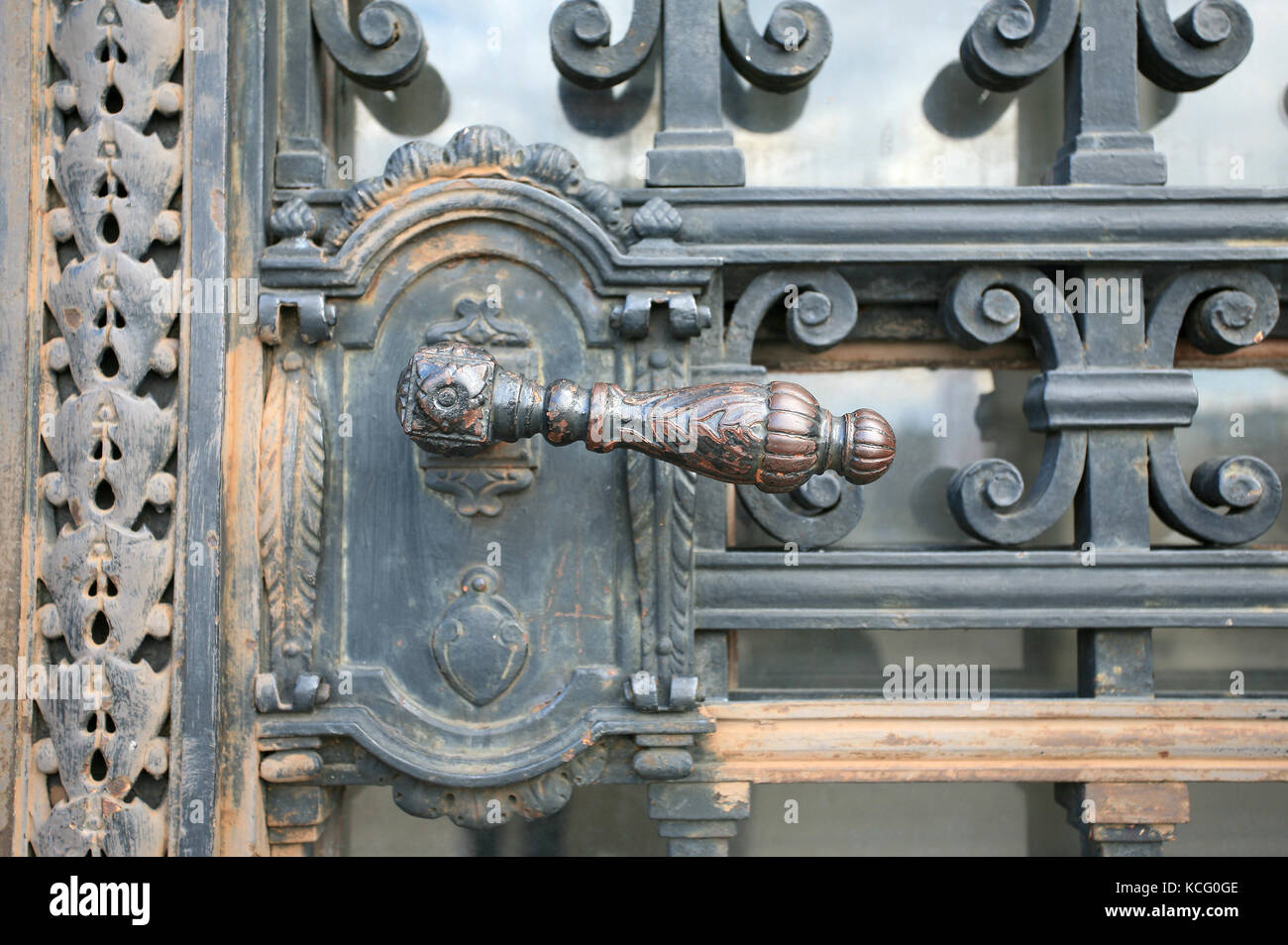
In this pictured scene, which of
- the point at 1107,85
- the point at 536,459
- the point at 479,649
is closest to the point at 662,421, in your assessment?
the point at 536,459

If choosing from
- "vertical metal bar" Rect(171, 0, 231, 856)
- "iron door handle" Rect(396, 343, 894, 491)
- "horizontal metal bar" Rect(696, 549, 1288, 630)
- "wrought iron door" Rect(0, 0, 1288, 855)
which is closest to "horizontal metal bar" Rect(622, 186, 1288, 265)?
"wrought iron door" Rect(0, 0, 1288, 855)

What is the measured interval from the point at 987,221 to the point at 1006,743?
71 cm

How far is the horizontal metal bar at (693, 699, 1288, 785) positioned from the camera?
3.86 ft

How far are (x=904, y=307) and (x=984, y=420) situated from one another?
23cm

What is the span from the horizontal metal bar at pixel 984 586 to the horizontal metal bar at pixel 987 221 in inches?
16.2

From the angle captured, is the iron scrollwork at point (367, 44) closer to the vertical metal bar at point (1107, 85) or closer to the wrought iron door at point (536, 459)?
the wrought iron door at point (536, 459)

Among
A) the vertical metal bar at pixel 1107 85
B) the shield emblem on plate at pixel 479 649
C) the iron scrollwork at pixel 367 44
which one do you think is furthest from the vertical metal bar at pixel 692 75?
the shield emblem on plate at pixel 479 649

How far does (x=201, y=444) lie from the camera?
111 centimetres

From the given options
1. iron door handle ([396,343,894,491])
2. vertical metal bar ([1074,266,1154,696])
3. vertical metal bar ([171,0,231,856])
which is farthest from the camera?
vertical metal bar ([1074,266,1154,696])

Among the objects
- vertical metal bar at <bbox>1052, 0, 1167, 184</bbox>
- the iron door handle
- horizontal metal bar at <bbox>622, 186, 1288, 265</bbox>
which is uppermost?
vertical metal bar at <bbox>1052, 0, 1167, 184</bbox>

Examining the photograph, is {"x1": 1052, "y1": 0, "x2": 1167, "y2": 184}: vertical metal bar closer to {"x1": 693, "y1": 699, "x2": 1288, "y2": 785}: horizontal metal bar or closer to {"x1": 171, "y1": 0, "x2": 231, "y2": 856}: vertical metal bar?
{"x1": 693, "y1": 699, "x2": 1288, "y2": 785}: horizontal metal bar

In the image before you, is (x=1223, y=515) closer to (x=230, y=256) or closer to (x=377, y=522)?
(x=377, y=522)

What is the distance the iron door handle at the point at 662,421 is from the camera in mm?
990

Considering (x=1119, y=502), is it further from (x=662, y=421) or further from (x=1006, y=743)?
(x=662, y=421)
